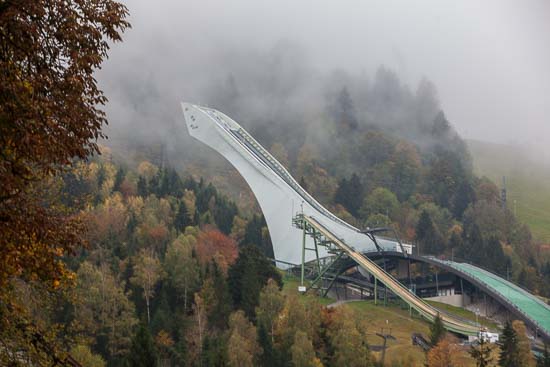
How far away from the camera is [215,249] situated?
47594 mm

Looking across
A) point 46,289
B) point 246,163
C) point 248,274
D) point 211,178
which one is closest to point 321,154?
point 211,178

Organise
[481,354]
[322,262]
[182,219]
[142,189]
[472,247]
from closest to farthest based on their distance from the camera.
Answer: [481,354] → [322,262] → [182,219] → [142,189] → [472,247]

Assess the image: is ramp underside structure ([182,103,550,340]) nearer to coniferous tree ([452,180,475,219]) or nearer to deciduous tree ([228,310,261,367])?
deciduous tree ([228,310,261,367])

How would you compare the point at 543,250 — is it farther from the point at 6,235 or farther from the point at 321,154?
the point at 6,235

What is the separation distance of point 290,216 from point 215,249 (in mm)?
9129

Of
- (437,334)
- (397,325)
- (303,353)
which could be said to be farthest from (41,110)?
(397,325)

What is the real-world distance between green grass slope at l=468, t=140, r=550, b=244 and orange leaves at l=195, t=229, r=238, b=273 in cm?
5958

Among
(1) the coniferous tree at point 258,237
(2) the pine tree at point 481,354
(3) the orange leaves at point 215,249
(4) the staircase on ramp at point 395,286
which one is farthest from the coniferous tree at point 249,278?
(1) the coniferous tree at point 258,237

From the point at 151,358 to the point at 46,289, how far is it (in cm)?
1341

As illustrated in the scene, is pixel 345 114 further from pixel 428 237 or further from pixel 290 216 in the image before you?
pixel 290 216

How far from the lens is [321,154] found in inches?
3915

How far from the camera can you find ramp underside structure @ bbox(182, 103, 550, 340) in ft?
145

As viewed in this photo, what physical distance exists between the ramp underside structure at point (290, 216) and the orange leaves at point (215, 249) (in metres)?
5.36

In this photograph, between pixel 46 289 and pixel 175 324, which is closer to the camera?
pixel 46 289
